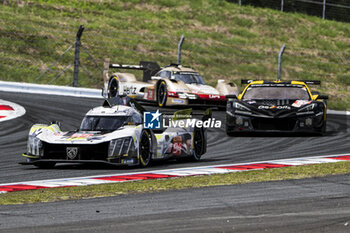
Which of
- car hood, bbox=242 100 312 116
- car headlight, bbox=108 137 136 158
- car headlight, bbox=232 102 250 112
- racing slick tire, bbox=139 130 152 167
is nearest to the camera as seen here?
car headlight, bbox=108 137 136 158

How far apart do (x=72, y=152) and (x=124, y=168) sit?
79cm

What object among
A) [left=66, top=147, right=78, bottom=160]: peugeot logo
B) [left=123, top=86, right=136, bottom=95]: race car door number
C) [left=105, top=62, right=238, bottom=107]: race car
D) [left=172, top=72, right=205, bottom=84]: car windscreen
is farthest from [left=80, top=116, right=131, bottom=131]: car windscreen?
[left=123, top=86, right=136, bottom=95]: race car door number

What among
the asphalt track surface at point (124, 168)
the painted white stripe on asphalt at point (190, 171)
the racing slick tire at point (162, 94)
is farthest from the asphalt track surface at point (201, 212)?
the racing slick tire at point (162, 94)

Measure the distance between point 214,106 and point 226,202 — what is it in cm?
1339

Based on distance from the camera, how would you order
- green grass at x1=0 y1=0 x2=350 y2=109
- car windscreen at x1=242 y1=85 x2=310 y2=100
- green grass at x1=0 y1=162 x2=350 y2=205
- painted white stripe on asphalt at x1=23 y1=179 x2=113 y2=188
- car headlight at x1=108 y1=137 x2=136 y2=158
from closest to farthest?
green grass at x1=0 y1=162 x2=350 y2=205 → painted white stripe on asphalt at x1=23 y1=179 x2=113 y2=188 → car headlight at x1=108 y1=137 x2=136 y2=158 → car windscreen at x1=242 y1=85 x2=310 y2=100 → green grass at x1=0 y1=0 x2=350 y2=109

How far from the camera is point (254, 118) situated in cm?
1540

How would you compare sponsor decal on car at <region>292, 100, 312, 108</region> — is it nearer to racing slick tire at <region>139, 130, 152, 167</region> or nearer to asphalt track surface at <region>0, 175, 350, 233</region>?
racing slick tire at <region>139, 130, 152, 167</region>

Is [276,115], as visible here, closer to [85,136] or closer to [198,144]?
[198,144]

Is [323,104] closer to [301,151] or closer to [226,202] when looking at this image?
[301,151]

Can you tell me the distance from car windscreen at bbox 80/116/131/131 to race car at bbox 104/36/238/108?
8.39 m

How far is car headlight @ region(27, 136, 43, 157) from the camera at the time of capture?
10.6m

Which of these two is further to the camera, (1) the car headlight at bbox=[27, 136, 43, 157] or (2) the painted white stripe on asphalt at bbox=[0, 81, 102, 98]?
(2) the painted white stripe on asphalt at bbox=[0, 81, 102, 98]

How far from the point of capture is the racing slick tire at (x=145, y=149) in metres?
10.7

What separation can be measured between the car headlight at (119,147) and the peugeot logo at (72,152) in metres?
0.46
